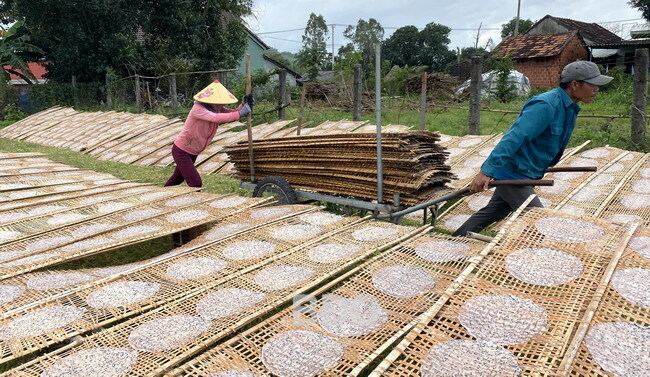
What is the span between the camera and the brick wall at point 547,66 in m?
21.6

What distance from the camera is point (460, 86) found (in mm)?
15109

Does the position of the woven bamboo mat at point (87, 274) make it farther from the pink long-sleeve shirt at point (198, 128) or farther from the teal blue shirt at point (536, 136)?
the pink long-sleeve shirt at point (198, 128)

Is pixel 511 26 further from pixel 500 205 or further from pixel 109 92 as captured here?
pixel 500 205

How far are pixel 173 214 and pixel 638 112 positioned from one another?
20.9ft

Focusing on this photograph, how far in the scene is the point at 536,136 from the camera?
9.79 feet

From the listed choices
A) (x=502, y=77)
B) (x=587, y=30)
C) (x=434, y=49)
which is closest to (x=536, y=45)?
(x=587, y=30)

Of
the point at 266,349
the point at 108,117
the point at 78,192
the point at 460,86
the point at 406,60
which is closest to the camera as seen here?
the point at 266,349

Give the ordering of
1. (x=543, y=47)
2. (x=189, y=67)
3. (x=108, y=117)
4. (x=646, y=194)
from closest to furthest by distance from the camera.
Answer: (x=646, y=194)
(x=108, y=117)
(x=189, y=67)
(x=543, y=47)

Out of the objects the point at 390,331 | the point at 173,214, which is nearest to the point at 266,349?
the point at 390,331

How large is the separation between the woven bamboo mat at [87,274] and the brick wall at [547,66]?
21.1 metres

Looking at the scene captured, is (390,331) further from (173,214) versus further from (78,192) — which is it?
(78,192)

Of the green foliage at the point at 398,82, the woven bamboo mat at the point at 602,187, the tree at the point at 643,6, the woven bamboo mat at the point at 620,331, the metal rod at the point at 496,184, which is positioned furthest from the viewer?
the tree at the point at 643,6

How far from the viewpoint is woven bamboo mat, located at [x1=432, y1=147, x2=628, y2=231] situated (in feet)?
14.6

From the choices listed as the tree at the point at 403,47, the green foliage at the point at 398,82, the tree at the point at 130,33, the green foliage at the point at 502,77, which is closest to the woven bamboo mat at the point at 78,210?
the green foliage at the point at 502,77
